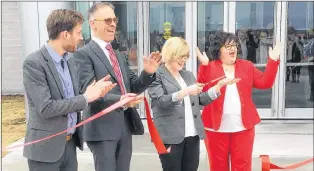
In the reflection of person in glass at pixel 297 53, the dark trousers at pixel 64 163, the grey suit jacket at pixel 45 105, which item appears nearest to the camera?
the grey suit jacket at pixel 45 105

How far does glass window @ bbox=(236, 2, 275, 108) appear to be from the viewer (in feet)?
21.8

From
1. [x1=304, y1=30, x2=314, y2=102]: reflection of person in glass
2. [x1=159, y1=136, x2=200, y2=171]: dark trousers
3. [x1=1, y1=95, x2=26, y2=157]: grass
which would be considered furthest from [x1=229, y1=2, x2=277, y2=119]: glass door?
[x1=159, y1=136, x2=200, y2=171]: dark trousers

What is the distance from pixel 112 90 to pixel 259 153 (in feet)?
8.74

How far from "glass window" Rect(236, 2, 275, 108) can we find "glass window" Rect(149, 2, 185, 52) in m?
0.93

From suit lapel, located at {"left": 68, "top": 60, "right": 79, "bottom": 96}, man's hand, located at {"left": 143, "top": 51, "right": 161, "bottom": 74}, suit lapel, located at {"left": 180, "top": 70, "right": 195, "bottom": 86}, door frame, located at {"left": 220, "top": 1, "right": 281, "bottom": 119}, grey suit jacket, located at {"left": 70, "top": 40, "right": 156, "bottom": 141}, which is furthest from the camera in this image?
door frame, located at {"left": 220, "top": 1, "right": 281, "bottom": 119}

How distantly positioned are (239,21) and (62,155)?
16.1 ft

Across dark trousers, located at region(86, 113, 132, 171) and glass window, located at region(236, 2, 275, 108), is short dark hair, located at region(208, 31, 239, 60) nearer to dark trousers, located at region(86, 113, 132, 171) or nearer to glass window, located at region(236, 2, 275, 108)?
dark trousers, located at region(86, 113, 132, 171)

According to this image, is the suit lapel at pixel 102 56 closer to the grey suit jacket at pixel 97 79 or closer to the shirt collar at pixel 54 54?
the grey suit jacket at pixel 97 79

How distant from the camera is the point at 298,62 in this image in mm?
6781

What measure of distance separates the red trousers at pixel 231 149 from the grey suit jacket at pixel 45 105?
4.24 ft

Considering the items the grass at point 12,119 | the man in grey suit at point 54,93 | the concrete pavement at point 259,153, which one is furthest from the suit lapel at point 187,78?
the grass at point 12,119

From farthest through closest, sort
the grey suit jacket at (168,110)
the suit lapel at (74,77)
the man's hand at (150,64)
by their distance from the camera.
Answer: the grey suit jacket at (168,110) < the man's hand at (150,64) < the suit lapel at (74,77)

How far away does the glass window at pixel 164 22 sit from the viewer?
666 centimetres

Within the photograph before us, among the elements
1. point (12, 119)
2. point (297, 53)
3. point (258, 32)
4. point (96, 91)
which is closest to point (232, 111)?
point (96, 91)
